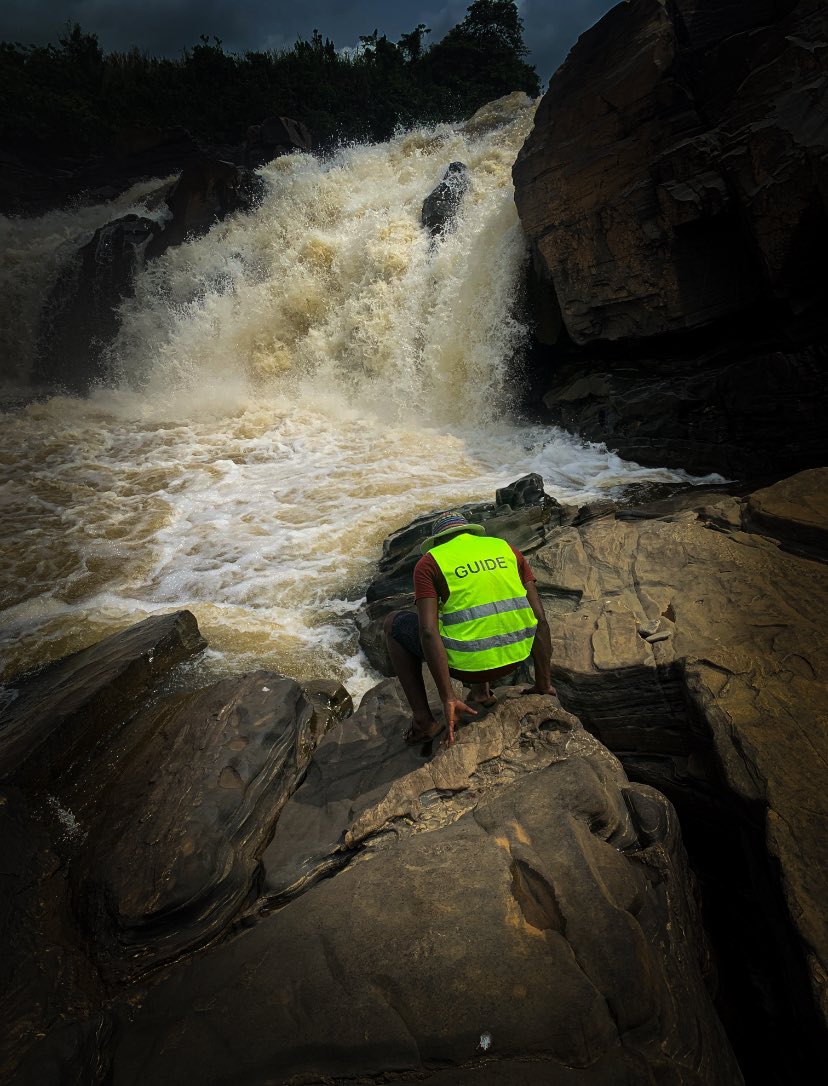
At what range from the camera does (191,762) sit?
3041 millimetres

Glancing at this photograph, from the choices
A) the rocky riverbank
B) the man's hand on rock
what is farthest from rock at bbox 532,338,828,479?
the man's hand on rock

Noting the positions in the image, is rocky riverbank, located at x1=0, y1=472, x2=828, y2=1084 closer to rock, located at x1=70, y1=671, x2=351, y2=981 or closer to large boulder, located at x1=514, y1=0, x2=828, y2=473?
rock, located at x1=70, y1=671, x2=351, y2=981

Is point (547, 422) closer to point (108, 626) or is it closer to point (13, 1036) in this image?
point (108, 626)

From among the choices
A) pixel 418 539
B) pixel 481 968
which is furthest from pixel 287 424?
pixel 481 968

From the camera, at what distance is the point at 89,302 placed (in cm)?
1659

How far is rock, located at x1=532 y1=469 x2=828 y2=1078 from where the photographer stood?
1.99 meters

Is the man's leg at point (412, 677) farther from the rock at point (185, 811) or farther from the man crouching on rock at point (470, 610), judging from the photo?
the rock at point (185, 811)

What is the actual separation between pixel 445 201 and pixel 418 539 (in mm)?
9929

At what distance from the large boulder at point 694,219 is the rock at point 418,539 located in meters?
3.04

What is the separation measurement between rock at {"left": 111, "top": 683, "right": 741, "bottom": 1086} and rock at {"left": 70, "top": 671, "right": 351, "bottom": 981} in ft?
1.76

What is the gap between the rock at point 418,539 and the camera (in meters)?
4.86

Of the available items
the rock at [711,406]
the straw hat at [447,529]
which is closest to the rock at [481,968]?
the straw hat at [447,529]

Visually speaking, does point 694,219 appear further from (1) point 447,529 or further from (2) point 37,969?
(2) point 37,969

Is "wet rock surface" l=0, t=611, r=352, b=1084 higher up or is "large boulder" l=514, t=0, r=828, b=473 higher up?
"large boulder" l=514, t=0, r=828, b=473
